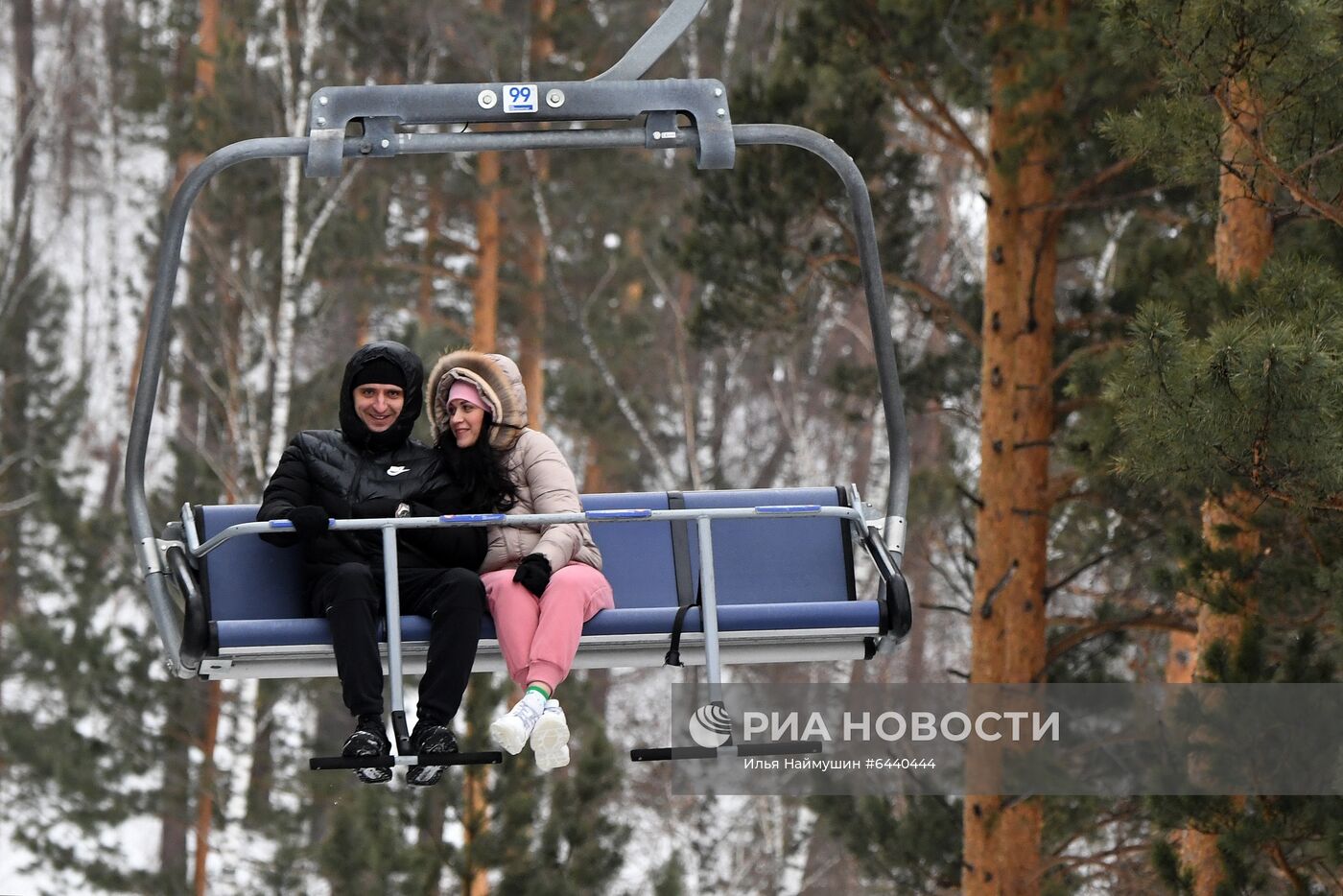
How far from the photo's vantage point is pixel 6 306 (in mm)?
20188

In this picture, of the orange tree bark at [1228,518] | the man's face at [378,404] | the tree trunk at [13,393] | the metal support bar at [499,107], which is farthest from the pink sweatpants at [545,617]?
the tree trunk at [13,393]

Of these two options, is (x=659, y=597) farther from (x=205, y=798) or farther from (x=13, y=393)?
(x=13, y=393)

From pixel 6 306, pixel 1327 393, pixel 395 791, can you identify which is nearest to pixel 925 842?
pixel 395 791

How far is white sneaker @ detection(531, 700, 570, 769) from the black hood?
0.94 m

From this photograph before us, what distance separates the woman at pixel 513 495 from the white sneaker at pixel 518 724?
17 cm

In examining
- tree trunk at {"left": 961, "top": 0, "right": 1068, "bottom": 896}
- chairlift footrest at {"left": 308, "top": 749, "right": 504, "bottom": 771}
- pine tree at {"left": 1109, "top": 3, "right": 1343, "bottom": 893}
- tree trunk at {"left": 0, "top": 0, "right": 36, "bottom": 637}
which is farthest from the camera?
tree trunk at {"left": 0, "top": 0, "right": 36, "bottom": 637}

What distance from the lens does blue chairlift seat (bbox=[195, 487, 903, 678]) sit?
4.62 meters

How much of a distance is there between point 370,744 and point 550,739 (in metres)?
0.42

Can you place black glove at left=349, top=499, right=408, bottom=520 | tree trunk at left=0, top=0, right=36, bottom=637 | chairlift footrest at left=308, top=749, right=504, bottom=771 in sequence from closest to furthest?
chairlift footrest at left=308, top=749, right=504, bottom=771 → black glove at left=349, top=499, right=408, bottom=520 → tree trunk at left=0, top=0, right=36, bottom=637

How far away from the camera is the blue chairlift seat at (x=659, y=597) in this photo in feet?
15.1

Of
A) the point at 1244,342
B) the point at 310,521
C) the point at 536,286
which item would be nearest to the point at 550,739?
the point at 310,521

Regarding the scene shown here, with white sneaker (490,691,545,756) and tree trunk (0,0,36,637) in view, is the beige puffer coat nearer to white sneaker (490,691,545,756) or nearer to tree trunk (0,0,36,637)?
white sneaker (490,691,545,756)

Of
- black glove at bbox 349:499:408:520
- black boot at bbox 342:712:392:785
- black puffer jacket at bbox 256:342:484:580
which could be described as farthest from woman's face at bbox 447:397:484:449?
black boot at bbox 342:712:392:785

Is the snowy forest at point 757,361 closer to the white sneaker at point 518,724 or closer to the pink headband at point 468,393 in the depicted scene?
the pink headband at point 468,393
